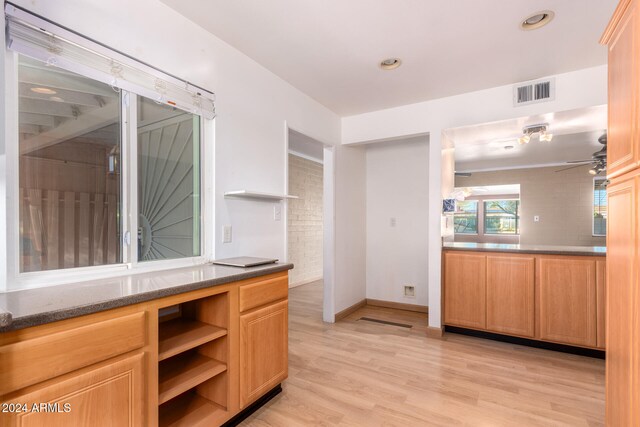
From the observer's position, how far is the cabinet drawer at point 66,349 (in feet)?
3.19

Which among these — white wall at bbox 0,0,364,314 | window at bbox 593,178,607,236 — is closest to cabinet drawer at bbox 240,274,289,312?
white wall at bbox 0,0,364,314

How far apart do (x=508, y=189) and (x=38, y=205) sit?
8768 millimetres

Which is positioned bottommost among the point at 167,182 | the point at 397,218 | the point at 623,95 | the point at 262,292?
the point at 262,292

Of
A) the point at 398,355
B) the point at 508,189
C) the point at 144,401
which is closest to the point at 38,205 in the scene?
the point at 144,401

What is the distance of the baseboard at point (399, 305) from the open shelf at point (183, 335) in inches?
120

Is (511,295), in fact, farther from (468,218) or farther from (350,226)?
(468,218)

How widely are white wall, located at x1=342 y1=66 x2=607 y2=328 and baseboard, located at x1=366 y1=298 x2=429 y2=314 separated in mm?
800

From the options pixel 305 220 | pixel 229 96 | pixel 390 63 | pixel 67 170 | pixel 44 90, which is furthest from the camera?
pixel 305 220

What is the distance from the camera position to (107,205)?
1.76 metres

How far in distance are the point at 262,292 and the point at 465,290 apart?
7.69ft

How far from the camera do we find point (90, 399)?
1161 millimetres

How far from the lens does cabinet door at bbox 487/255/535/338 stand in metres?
2.99

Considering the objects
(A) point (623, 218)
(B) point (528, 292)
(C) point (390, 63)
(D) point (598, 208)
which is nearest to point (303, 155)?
(C) point (390, 63)

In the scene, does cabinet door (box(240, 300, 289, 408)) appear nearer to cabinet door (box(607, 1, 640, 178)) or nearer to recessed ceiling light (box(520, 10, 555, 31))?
cabinet door (box(607, 1, 640, 178))
